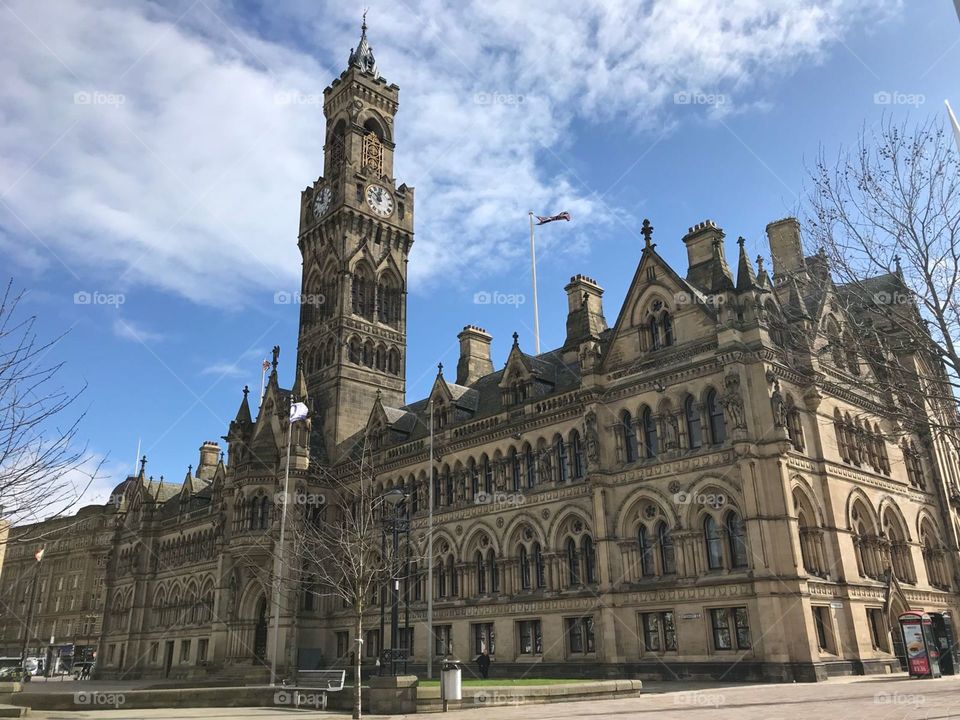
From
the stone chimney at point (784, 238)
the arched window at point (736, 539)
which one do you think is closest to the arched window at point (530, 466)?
the arched window at point (736, 539)

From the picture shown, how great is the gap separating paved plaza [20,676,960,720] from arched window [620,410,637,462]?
9.97 meters

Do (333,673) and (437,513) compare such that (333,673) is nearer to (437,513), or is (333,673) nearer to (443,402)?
(437,513)

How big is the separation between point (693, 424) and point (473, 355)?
879 inches

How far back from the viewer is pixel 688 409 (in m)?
30.3

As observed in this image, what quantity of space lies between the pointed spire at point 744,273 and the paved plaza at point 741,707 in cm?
1396

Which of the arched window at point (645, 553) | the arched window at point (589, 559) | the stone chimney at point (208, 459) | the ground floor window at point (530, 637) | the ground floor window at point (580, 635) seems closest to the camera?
the arched window at point (645, 553)

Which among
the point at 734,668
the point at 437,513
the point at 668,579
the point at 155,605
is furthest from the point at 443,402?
the point at 155,605

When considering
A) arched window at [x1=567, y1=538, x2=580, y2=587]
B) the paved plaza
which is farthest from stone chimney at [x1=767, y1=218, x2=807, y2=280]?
the paved plaza

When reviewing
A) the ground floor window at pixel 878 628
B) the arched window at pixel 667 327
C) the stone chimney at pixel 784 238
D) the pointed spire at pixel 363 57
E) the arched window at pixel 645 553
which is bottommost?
the ground floor window at pixel 878 628

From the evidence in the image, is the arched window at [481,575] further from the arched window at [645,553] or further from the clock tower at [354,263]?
the clock tower at [354,263]

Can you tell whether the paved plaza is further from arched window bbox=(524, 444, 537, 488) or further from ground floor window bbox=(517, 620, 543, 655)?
arched window bbox=(524, 444, 537, 488)

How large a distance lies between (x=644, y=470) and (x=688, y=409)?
9.64 feet

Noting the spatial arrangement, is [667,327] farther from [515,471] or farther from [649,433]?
[515,471]

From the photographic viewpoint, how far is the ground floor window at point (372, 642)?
1653 inches
